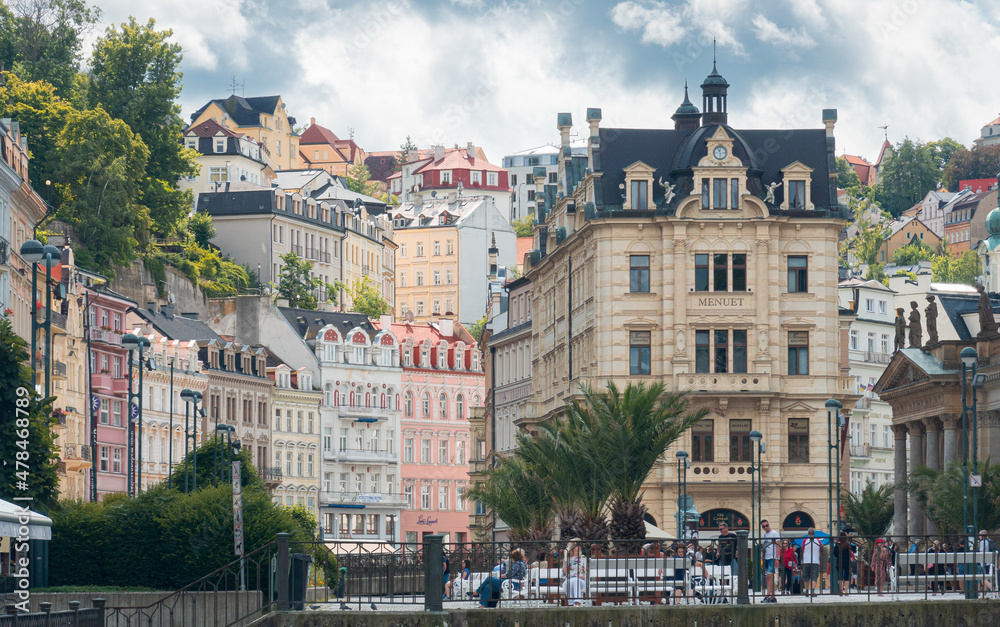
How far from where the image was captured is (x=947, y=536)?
38250 millimetres

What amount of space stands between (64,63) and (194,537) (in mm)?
103243

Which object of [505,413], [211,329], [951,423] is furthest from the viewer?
[211,329]

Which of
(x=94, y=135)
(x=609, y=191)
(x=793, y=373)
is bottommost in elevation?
(x=793, y=373)

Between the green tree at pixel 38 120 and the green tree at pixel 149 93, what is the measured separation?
10101mm

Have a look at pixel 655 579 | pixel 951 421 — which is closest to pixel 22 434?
pixel 655 579

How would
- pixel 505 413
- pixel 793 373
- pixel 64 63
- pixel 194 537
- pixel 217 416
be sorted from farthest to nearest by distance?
pixel 64 63, pixel 217 416, pixel 505 413, pixel 793 373, pixel 194 537

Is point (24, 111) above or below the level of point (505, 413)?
above

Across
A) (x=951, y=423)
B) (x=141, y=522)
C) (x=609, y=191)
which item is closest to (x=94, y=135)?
(x=609, y=191)

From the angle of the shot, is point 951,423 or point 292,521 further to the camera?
point 951,423

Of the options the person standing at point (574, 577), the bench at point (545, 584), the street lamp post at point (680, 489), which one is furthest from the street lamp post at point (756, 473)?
the person standing at point (574, 577)

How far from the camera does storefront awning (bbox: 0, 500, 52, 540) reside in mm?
34875

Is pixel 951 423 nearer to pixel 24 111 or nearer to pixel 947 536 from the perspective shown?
pixel 947 536

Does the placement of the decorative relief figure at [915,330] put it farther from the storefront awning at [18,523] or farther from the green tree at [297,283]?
the green tree at [297,283]

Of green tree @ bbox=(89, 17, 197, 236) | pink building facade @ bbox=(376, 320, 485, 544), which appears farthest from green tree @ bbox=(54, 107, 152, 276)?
pink building facade @ bbox=(376, 320, 485, 544)
